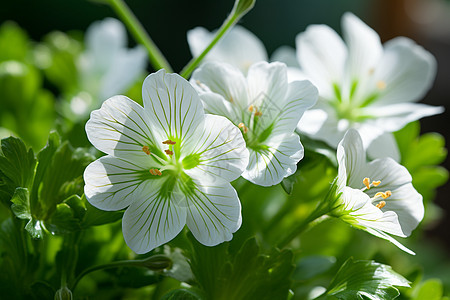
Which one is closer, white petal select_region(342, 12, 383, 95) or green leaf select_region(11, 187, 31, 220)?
green leaf select_region(11, 187, 31, 220)

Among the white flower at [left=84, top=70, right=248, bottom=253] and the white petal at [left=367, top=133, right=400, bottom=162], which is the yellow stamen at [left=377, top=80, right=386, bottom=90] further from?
the white flower at [left=84, top=70, right=248, bottom=253]

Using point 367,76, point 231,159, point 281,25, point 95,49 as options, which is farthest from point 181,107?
point 281,25

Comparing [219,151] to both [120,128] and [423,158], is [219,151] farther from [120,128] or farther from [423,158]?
[423,158]

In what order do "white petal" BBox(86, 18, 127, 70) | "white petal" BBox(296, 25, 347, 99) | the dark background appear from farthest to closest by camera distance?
1. the dark background
2. "white petal" BBox(86, 18, 127, 70)
3. "white petal" BBox(296, 25, 347, 99)

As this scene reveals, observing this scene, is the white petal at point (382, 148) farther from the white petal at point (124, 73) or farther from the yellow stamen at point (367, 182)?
the white petal at point (124, 73)

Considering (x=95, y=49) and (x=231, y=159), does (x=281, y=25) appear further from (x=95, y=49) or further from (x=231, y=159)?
(x=231, y=159)

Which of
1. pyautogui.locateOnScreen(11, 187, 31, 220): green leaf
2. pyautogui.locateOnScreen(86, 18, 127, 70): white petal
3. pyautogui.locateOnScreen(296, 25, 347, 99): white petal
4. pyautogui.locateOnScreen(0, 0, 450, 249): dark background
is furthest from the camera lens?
pyautogui.locateOnScreen(0, 0, 450, 249): dark background

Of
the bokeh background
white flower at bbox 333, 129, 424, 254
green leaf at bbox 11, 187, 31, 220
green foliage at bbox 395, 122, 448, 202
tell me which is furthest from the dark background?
green leaf at bbox 11, 187, 31, 220
